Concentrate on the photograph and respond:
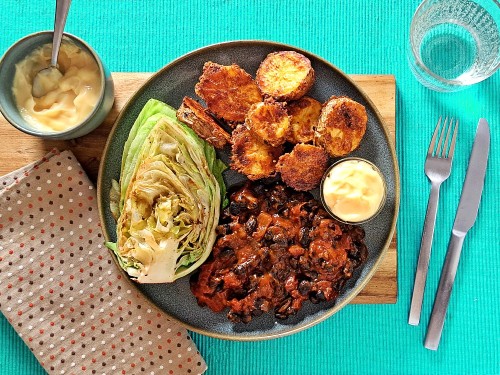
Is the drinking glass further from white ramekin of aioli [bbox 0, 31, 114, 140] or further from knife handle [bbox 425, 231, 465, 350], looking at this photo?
white ramekin of aioli [bbox 0, 31, 114, 140]

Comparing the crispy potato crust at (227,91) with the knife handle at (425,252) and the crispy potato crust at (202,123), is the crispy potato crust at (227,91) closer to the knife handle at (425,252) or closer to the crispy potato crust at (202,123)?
the crispy potato crust at (202,123)

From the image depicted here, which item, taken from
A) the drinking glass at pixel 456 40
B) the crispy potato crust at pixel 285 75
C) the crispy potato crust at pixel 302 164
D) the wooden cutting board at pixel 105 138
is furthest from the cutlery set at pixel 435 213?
the crispy potato crust at pixel 285 75

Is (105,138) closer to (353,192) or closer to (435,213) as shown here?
(353,192)

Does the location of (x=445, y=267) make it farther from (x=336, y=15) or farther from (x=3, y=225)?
(x=3, y=225)

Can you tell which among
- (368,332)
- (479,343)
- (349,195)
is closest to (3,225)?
(349,195)

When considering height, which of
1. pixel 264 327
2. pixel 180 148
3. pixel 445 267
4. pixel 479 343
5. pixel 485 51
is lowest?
pixel 479 343

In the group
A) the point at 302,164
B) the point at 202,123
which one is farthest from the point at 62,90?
the point at 302,164

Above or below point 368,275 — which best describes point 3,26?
above
